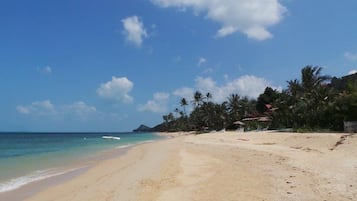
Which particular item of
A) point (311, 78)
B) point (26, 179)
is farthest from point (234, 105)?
point (26, 179)

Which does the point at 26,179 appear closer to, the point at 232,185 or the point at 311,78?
the point at 232,185

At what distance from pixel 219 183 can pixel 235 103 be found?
71142 millimetres

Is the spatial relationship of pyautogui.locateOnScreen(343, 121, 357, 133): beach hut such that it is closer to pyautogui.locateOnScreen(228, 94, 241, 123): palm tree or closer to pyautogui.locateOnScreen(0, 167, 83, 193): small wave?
pyautogui.locateOnScreen(0, 167, 83, 193): small wave

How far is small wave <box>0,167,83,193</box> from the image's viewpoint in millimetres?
14764

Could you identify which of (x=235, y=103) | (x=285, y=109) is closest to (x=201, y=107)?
(x=235, y=103)

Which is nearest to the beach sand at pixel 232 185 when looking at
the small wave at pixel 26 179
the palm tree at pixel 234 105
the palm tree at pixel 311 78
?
the small wave at pixel 26 179

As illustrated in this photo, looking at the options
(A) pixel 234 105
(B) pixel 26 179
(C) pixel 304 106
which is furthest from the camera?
(A) pixel 234 105

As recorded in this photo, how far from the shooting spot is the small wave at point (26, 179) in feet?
48.4

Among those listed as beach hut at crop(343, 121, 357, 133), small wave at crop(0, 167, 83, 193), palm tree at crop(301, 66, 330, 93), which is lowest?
small wave at crop(0, 167, 83, 193)

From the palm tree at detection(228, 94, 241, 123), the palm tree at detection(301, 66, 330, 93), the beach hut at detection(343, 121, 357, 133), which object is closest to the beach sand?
the beach hut at detection(343, 121, 357, 133)

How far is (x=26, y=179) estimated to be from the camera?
17062 mm

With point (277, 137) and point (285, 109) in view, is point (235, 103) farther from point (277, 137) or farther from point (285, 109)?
point (277, 137)

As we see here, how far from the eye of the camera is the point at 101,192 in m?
12.2

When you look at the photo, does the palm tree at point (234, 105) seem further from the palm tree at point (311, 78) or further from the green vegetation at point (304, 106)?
the palm tree at point (311, 78)
